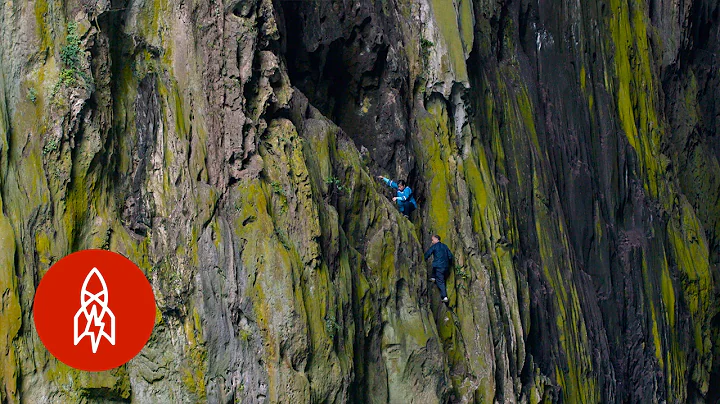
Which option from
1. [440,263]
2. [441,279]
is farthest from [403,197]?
[441,279]

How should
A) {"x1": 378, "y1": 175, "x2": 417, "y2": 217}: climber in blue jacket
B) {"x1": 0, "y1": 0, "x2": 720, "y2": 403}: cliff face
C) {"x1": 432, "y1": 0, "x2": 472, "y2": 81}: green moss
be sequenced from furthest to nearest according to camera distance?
1. {"x1": 432, "y1": 0, "x2": 472, "y2": 81}: green moss
2. {"x1": 378, "y1": 175, "x2": 417, "y2": 217}: climber in blue jacket
3. {"x1": 0, "y1": 0, "x2": 720, "y2": 403}: cliff face

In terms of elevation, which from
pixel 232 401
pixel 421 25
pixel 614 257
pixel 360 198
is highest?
pixel 421 25

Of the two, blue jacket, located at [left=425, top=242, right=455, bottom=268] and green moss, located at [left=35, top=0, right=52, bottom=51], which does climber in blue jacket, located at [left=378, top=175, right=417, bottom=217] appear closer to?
blue jacket, located at [left=425, top=242, right=455, bottom=268]

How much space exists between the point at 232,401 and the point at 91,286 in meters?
2.93

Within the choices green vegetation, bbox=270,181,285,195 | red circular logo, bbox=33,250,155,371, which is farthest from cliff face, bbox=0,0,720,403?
red circular logo, bbox=33,250,155,371

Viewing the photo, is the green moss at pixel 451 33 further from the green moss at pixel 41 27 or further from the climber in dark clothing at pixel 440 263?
the green moss at pixel 41 27

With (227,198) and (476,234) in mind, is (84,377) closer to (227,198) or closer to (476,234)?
(227,198)

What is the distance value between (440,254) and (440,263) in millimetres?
155

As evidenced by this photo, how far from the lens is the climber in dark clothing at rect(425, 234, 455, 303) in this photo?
1597 cm

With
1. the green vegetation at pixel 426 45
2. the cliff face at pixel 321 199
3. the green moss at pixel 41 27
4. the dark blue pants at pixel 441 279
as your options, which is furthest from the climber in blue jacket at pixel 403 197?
the green moss at pixel 41 27

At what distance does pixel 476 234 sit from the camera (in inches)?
684

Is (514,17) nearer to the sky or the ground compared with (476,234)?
nearer to the sky

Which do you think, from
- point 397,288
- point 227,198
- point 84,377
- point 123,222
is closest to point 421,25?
point 397,288

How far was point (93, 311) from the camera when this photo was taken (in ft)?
30.8
